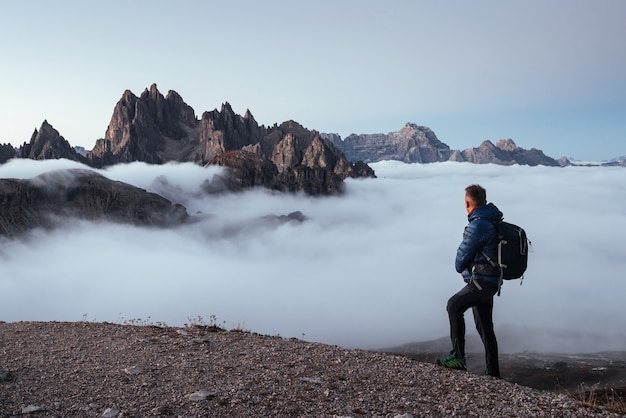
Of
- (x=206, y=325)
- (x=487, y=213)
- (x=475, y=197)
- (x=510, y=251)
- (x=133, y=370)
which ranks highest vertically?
(x=475, y=197)

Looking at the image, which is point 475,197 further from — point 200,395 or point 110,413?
point 110,413

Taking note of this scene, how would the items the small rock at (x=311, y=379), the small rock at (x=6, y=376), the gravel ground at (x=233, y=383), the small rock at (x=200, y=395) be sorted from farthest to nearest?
the small rock at (x=311, y=379) < the small rock at (x=6, y=376) < the small rock at (x=200, y=395) < the gravel ground at (x=233, y=383)

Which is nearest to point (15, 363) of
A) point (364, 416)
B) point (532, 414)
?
point (364, 416)

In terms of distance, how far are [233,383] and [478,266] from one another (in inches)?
222

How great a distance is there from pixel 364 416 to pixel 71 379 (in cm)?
619

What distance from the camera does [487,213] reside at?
9336 millimetres

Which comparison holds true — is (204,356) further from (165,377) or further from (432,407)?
(432,407)

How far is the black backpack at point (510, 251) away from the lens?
30.1ft

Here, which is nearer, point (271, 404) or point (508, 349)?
point (271, 404)

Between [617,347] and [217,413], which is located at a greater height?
[217,413]

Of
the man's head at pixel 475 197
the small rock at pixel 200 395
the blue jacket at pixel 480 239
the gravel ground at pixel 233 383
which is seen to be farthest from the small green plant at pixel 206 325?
the man's head at pixel 475 197

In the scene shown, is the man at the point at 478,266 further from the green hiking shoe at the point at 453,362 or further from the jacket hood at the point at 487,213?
the green hiking shoe at the point at 453,362

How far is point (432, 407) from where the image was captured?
862 centimetres

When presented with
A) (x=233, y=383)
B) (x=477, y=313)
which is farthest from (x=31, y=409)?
(x=477, y=313)
